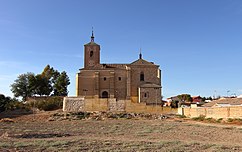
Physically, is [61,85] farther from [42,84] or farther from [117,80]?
[117,80]

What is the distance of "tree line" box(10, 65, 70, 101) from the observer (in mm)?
51750

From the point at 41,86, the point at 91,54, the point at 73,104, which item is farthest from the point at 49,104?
the point at 91,54

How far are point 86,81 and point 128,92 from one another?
8.09 m

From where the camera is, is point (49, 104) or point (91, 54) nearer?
point (49, 104)

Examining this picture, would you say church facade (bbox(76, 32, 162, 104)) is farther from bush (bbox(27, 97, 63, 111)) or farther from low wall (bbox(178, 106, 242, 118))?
low wall (bbox(178, 106, 242, 118))

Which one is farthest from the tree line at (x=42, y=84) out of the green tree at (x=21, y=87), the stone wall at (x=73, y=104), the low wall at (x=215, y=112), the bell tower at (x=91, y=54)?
the low wall at (x=215, y=112)

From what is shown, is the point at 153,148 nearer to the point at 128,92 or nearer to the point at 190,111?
the point at 190,111

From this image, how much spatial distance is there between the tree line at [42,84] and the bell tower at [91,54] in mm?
7348

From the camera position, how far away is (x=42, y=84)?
52.3 m

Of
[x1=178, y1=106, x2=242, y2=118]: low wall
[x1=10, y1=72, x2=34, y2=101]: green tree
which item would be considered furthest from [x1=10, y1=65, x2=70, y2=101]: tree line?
[x1=178, y1=106, x2=242, y2=118]: low wall

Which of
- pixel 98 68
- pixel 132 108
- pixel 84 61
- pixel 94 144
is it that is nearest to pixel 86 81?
pixel 98 68

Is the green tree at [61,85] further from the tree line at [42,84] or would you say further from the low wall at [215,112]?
the low wall at [215,112]

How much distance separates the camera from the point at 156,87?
141 ft

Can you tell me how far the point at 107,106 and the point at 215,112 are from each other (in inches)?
645
